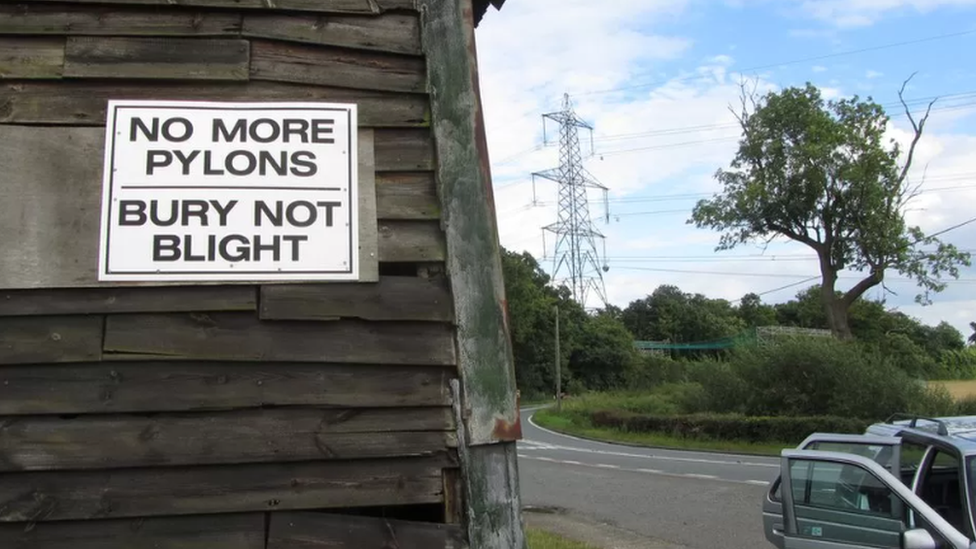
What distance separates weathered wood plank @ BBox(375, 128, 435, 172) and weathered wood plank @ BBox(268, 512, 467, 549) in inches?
54.1

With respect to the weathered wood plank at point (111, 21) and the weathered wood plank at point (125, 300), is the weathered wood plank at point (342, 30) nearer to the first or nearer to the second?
the weathered wood plank at point (111, 21)

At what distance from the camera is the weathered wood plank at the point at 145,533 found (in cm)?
283

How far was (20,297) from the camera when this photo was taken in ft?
9.70

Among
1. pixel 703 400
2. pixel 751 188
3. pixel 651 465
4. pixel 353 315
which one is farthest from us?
pixel 751 188

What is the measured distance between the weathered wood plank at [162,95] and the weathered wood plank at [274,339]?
2.75 feet

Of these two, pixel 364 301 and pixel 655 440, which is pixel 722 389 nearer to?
pixel 655 440

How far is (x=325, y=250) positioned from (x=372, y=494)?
94 centimetres

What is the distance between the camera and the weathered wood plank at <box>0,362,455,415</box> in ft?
9.48

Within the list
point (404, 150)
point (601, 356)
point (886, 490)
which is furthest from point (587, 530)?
point (601, 356)

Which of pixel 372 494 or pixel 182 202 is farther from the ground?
pixel 182 202

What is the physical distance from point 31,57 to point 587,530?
28.5 feet

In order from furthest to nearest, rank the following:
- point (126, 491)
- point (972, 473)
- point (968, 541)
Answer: point (972, 473), point (968, 541), point (126, 491)

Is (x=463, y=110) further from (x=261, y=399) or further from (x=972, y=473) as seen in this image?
(x=972, y=473)

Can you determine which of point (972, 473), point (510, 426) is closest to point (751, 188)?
point (972, 473)
